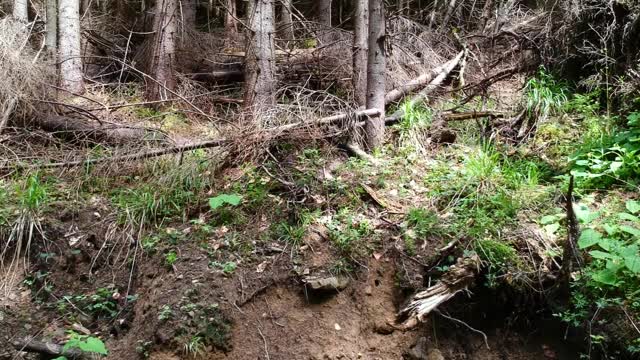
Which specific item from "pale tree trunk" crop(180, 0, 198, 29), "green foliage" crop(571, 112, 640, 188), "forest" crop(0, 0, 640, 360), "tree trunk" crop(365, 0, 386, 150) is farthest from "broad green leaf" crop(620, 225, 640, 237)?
"pale tree trunk" crop(180, 0, 198, 29)

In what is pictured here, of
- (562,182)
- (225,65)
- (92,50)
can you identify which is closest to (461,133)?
(562,182)

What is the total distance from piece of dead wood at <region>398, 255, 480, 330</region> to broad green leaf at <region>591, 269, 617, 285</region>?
72 cm

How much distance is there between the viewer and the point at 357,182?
4289 mm

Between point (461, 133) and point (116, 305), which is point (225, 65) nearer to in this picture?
point (461, 133)

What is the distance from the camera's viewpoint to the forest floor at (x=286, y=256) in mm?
3402

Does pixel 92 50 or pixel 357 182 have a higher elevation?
pixel 92 50

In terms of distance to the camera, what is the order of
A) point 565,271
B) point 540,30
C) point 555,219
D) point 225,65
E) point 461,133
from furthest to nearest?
point 225,65 < point 540,30 < point 461,133 < point 555,219 < point 565,271

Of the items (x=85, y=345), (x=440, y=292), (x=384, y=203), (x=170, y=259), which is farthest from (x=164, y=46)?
(x=440, y=292)

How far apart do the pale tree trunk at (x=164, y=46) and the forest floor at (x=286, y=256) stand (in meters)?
2.26

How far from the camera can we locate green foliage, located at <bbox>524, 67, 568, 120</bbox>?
16.6ft

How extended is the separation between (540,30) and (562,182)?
10.2ft

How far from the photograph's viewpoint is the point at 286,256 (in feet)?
12.1

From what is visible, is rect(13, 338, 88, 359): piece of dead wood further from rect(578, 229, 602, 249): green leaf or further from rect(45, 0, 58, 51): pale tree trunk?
rect(45, 0, 58, 51): pale tree trunk

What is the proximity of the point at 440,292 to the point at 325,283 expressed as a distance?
79 centimetres
